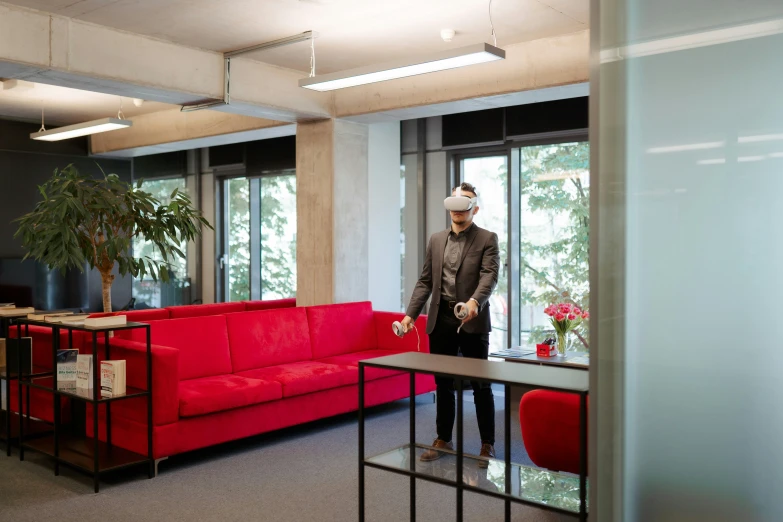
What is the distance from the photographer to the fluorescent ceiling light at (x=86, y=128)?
788 cm

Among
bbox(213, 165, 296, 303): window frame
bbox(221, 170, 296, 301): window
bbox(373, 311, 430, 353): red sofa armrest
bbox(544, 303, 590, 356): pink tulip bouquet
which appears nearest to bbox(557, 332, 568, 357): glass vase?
bbox(544, 303, 590, 356): pink tulip bouquet

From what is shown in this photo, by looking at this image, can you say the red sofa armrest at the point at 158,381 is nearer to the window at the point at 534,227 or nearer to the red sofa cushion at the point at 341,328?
the red sofa cushion at the point at 341,328

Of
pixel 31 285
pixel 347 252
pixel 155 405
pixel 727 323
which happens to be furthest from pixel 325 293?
pixel 727 323

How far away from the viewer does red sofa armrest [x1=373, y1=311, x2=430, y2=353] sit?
6.71 metres

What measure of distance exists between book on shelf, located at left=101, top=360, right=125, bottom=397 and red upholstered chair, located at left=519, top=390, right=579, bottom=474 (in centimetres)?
251

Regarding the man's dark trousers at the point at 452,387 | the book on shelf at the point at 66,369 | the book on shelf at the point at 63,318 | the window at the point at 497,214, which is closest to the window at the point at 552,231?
the window at the point at 497,214

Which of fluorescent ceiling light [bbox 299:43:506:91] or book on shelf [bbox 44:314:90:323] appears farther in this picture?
fluorescent ceiling light [bbox 299:43:506:91]

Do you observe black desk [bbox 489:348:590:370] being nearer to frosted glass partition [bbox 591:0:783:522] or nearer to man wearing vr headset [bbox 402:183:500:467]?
man wearing vr headset [bbox 402:183:500:467]

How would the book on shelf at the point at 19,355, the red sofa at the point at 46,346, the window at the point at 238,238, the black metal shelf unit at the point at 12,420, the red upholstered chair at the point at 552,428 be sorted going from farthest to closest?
the window at the point at 238,238, the red sofa at the point at 46,346, the black metal shelf unit at the point at 12,420, the book on shelf at the point at 19,355, the red upholstered chair at the point at 552,428

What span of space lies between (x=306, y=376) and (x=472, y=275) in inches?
66.6

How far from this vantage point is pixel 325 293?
7.48 metres

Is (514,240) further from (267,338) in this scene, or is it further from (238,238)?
(238,238)

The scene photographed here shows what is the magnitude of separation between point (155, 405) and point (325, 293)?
9.74 ft

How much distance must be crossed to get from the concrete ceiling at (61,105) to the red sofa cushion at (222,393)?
4.42 meters
